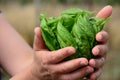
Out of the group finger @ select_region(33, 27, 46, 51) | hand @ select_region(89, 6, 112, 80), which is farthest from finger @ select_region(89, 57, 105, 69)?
finger @ select_region(33, 27, 46, 51)

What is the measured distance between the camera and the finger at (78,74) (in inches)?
44.9

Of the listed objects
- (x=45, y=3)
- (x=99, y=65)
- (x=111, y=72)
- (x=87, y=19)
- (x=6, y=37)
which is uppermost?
(x=87, y=19)

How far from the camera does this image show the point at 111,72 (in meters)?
4.26

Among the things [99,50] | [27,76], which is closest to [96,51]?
[99,50]

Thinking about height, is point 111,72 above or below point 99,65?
below

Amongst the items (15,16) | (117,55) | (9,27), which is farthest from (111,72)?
(9,27)

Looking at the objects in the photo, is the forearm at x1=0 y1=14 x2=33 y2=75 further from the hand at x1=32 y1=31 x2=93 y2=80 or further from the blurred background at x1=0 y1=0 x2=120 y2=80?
the blurred background at x1=0 y1=0 x2=120 y2=80

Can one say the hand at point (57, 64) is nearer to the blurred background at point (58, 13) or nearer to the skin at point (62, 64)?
the skin at point (62, 64)

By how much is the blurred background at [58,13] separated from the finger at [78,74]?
2.59 metres

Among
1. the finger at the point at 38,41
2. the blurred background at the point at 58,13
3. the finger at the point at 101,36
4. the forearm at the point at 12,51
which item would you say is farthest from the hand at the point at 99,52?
the blurred background at the point at 58,13

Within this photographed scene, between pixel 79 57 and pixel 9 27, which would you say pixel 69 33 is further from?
pixel 9 27

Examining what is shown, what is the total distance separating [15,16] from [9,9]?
0.37 ft

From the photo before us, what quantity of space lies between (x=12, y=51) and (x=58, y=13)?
245 centimetres

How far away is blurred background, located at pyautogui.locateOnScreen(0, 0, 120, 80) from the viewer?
4207mm
